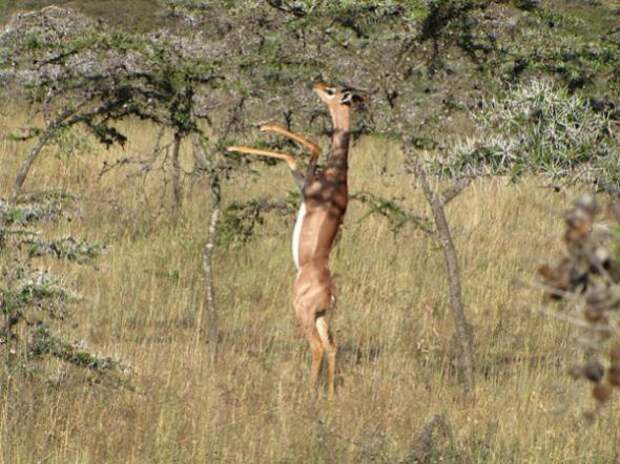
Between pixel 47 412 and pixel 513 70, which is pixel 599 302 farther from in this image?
pixel 513 70

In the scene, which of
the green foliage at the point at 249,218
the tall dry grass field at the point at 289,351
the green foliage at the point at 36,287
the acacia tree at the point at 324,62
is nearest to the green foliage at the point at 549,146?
the tall dry grass field at the point at 289,351

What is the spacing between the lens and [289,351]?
7965 mm

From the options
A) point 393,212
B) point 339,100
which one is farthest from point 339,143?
point 393,212

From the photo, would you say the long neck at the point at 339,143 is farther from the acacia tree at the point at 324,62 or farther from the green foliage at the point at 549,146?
the green foliage at the point at 549,146

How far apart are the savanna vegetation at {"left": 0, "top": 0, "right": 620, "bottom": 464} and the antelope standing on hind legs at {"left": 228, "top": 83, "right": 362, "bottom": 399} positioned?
310mm

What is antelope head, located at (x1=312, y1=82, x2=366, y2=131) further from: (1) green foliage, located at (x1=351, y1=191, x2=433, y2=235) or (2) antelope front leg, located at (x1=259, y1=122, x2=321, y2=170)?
(1) green foliage, located at (x1=351, y1=191, x2=433, y2=235)

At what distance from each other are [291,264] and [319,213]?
3.63 m

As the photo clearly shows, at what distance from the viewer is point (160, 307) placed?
29.4 ft

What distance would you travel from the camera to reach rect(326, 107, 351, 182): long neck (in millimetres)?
6824

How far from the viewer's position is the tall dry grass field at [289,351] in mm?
5684

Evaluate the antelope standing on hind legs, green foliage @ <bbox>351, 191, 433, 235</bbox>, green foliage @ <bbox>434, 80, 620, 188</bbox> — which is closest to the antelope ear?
the antelope standing on hind legs

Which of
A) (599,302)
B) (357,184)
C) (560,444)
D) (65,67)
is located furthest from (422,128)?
(599,302)

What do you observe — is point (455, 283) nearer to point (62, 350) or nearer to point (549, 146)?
point (62, 350)

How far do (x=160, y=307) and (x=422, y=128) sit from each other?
212cm
